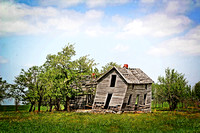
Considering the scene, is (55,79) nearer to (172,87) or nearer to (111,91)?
(111,91)

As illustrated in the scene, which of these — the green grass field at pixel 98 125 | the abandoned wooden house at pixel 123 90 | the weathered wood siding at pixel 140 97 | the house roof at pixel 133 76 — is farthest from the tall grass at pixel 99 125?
the house roof at pixel 133 76

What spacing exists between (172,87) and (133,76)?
484 inches

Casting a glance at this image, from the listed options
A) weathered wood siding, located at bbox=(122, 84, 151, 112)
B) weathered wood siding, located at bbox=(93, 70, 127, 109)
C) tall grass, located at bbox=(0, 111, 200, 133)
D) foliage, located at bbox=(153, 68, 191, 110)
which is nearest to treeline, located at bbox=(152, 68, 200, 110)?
foliage, located at bbox=(153, 68, 191, 110)

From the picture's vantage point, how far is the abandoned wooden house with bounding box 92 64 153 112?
33.3 meters

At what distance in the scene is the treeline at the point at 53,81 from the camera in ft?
115

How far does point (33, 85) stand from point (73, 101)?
7651mm

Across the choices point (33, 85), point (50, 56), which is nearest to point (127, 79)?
point (50, 56)

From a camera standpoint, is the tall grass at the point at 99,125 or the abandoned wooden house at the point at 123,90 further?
the abandoned wooden house at the point at 123,90

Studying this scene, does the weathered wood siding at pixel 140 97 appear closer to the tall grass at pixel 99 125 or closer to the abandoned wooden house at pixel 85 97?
the abandoned wooden house at pixel 85 97

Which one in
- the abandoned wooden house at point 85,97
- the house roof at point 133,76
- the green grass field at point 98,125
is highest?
the house roof at point 133,76

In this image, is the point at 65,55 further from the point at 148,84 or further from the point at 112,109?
the point at 148,84

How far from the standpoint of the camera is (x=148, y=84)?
38.2 metres

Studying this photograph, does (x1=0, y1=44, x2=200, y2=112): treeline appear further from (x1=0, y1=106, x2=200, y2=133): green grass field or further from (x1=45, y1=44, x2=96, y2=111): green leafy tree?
(x1=0, y1=106, x2=200, y2=133): green grass field

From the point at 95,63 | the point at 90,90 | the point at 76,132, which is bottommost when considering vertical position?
the point at 76,132
